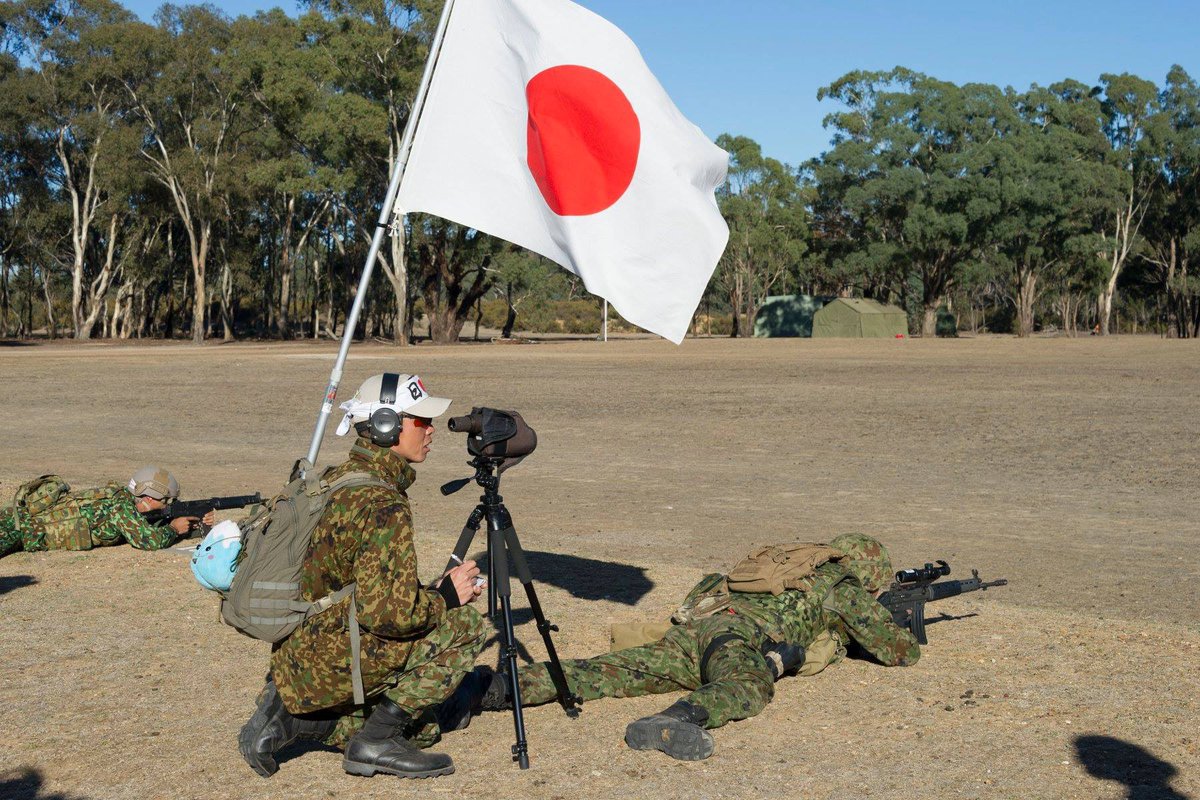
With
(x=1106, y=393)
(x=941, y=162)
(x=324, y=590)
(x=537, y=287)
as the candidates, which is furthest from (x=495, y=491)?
(x=941, y=162)

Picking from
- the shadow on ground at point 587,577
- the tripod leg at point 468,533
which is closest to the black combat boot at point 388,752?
the tripod leg at point 468,533

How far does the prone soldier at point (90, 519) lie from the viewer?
9.41m

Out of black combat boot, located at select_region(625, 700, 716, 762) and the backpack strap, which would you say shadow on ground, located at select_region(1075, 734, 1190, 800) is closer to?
black combat boot, located at select_region(625, 700, 716, 762)

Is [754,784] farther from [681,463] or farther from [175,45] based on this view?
[175,45]

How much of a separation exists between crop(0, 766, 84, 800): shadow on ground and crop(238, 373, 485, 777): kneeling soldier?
71 cm

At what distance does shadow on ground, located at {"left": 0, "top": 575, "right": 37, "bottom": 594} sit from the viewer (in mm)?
8406

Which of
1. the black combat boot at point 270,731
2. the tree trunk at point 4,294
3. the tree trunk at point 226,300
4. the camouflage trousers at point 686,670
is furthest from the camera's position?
the tree trunk at point 4,294

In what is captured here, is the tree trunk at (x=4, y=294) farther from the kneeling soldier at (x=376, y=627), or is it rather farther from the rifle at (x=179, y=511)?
the kneeling soldier at (x=376, y=627)

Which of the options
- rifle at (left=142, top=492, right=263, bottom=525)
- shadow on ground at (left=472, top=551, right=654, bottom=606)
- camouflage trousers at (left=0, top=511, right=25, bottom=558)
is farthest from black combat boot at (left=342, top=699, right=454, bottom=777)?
camouflage trousers at (left=0, top=511, right=25, bottom=558)

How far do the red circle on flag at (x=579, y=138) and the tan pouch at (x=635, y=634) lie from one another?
213 centimetres

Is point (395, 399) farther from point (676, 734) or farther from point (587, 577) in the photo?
point (587, 577)

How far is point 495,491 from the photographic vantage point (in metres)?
5.10

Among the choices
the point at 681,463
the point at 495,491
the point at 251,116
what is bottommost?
the point at 681,463

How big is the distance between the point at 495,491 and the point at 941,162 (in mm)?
76736
